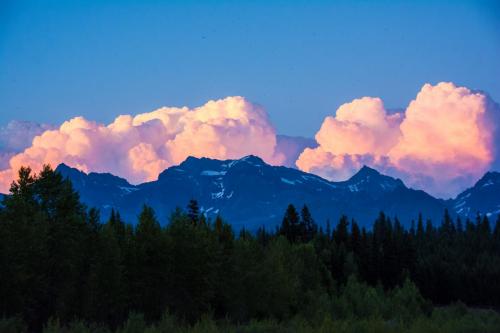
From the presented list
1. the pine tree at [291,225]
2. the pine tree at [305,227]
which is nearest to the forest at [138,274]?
the pine tree at [291,225]

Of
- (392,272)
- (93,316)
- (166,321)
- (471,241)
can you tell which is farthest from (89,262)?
(471,241)

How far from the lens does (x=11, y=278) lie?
44906mm

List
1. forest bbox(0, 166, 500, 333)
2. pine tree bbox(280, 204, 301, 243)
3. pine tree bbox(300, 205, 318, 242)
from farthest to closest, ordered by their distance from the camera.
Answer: pine tree bbox(300, 205, 318, 242) → pine tree bbox(280, 204, 301, 243) → forest bbox(0, 166, 500, 333)

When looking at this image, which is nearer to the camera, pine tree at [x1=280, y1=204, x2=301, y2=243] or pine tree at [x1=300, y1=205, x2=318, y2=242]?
pine tree at [x1=280, y1=204, x2=301, y2=243]

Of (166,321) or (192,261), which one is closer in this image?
(166,321)

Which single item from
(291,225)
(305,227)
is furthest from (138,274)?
(305,227)

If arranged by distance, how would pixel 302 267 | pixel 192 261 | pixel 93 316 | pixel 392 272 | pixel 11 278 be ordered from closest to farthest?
pixel 11 278 → pixel 93 316 → pixel 192 261 → pixel 302 267 → pixel 392 272

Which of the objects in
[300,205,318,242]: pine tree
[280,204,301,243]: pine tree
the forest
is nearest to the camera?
the forest

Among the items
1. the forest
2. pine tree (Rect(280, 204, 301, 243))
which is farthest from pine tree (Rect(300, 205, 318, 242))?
the forest

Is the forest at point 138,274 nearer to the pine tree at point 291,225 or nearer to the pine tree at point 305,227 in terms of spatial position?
the pine tree at point 291,225

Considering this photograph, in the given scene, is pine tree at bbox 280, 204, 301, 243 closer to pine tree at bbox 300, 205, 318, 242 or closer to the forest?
pine tree at bbox 300, 205, 318, 242

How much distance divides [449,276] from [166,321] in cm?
11072

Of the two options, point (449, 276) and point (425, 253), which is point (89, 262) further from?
point (425, 253)

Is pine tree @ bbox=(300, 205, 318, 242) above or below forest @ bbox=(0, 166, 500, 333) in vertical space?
above
